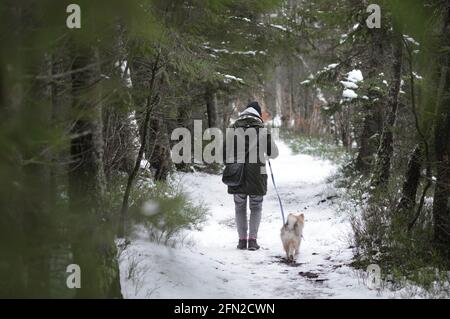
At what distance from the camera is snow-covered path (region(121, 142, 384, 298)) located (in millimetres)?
5137

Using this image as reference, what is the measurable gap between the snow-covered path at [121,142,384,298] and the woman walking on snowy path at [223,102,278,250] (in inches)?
A: 16.9

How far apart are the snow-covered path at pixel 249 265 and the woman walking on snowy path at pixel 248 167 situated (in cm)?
43

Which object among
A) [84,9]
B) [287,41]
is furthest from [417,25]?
[287,41]

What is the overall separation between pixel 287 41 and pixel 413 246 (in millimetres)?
7959

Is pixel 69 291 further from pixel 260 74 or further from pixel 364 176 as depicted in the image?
pixel 260 74

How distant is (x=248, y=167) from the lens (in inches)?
312

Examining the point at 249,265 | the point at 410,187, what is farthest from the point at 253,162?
the point at 410,187

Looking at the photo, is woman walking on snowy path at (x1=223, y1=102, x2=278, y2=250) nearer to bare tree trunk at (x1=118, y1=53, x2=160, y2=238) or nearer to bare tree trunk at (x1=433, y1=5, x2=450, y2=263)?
bare tree trunk at (x1=118, y1=53, x2=160, y2=238)

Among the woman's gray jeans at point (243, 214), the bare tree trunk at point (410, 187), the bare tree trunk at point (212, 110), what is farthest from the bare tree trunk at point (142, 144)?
the bare tree trunk at point (212, 110)

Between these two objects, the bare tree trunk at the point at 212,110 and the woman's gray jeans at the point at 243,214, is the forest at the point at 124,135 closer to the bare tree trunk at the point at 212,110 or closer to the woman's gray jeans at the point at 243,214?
the woman's gray jeans at the point at 243,214

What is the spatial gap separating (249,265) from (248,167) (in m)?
1.59

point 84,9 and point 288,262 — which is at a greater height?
point 84,9

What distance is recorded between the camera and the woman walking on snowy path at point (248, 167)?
791cm
